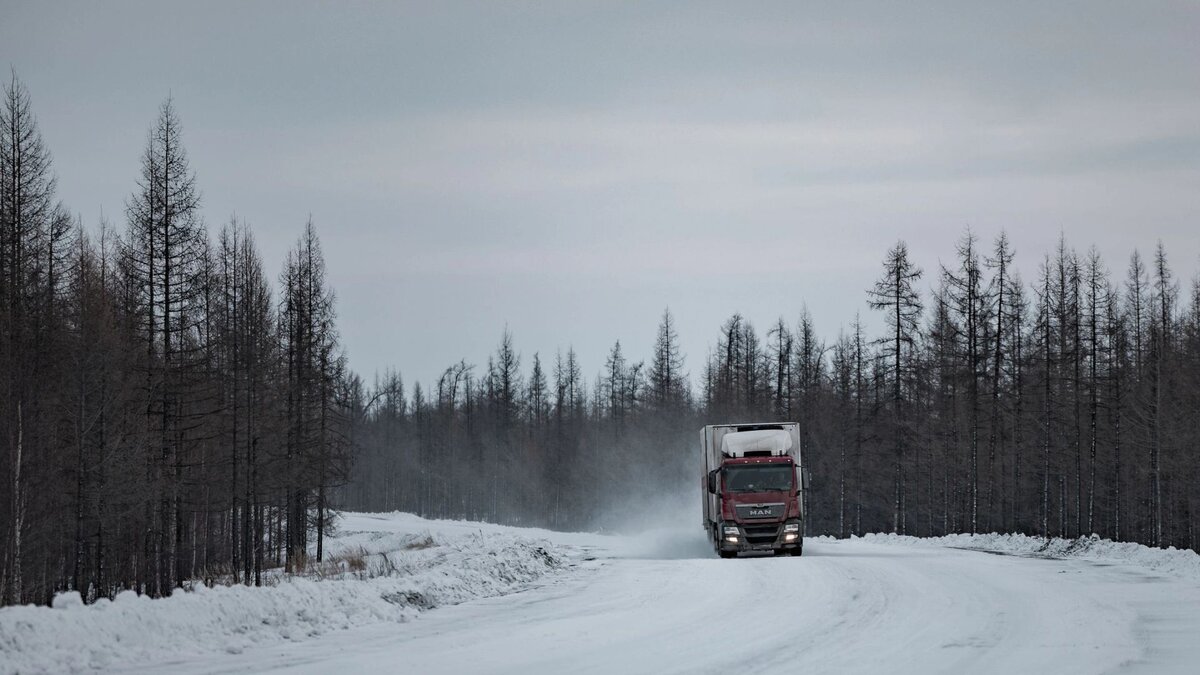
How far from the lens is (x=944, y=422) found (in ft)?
211

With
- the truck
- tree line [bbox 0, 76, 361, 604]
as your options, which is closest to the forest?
tree line [bbox 0, 76, 361, 604]

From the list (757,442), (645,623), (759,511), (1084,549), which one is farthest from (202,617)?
(1084,549)

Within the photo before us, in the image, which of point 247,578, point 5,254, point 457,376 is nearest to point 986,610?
point 247,578

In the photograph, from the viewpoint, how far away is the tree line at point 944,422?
5291 centimetres

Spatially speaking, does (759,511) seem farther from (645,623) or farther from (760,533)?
(645,623)

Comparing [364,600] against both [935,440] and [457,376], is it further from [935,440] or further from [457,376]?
[457,376]

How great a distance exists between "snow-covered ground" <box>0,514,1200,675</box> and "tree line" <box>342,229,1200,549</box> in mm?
25974

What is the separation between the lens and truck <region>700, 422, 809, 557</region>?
104 feet

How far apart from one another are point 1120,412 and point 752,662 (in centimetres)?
4824

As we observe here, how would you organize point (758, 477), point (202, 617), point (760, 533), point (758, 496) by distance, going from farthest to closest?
1. point (758, 477)
2. point (758, 496)
3. point (760, 533)
4. point (202, 617)

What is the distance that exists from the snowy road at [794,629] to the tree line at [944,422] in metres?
25.0

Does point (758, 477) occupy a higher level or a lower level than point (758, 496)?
higher

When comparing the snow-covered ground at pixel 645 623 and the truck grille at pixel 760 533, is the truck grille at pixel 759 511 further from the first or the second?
the snow-covered ground at pixel 645 623

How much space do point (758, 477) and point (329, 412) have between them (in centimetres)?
2381
